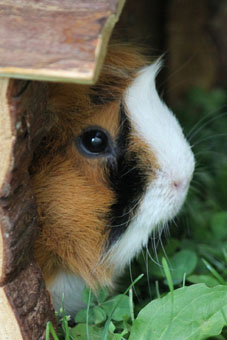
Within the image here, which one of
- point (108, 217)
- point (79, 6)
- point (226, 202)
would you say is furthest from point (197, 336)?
point (226, 202)

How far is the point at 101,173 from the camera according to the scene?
158cm

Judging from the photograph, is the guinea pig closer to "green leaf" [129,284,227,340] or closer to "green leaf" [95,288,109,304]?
"green leaf" [95,288,109,304]

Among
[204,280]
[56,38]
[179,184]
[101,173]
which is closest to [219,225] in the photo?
[204,280]

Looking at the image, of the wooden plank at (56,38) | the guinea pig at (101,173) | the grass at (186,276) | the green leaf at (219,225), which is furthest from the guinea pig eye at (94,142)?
the green leaf at (219,225)

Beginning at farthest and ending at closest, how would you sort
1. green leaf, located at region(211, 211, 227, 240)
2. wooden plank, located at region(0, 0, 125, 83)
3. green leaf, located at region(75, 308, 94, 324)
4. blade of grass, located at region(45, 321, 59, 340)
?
green leaf, located at region(211, 211, 227, 240)
green leaf, located at region(75, 308, 94, 324)
blade of grass, located at region(45, 321, 59, 340)
wooden plank, located at region(0, 0, 125, 83)

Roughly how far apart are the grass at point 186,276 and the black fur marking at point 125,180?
170 millimetres

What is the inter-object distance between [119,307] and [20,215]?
1.63ft

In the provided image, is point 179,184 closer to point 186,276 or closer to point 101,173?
point 101,173

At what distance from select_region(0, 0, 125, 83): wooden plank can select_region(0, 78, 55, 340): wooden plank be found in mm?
87

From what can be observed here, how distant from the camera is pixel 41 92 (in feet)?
4.33

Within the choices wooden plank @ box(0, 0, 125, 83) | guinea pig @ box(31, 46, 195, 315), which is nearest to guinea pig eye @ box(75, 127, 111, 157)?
guinea pig @ box(31, 46, 195, 315)

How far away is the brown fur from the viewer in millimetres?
1546

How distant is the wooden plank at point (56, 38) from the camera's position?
107 cm

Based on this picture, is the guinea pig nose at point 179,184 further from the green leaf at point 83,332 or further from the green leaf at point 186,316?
the green leaf at point 83,332
